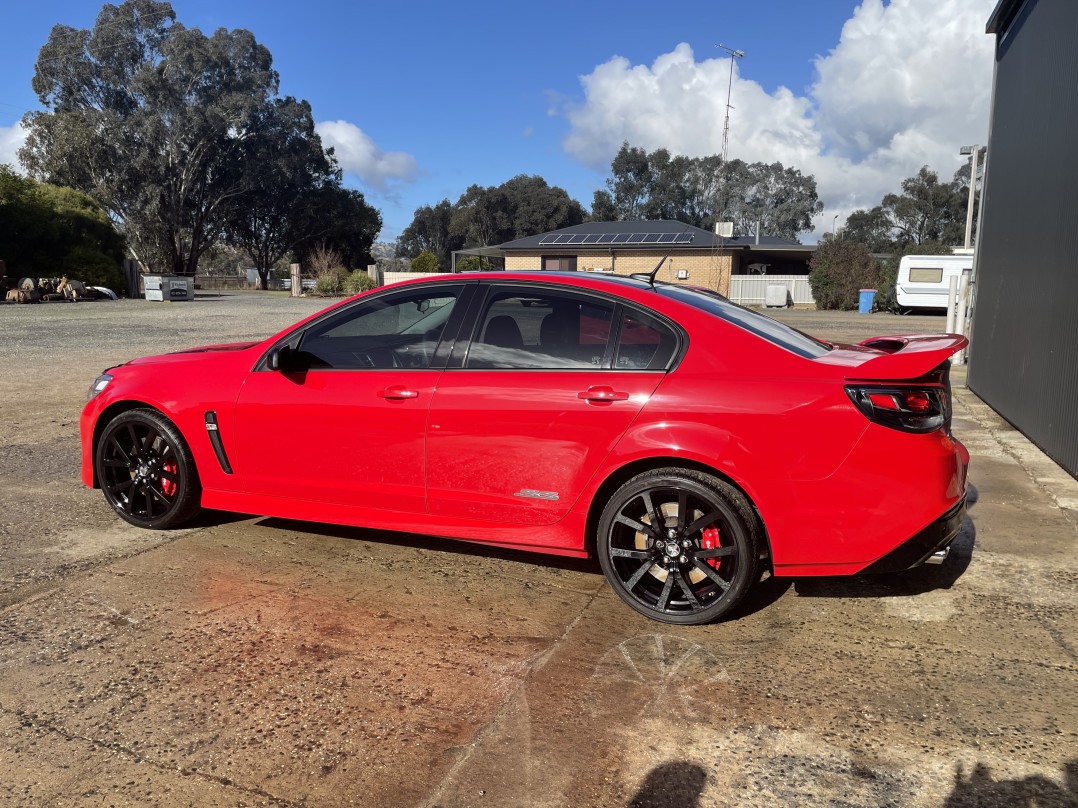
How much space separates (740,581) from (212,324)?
22.2 m

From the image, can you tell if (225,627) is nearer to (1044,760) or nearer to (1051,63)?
(1044,760)

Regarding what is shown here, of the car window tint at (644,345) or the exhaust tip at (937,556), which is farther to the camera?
the car window tint at (644,345)

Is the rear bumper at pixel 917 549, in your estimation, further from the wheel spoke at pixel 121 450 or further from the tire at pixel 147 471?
the wheel spoke at pixel 121 450

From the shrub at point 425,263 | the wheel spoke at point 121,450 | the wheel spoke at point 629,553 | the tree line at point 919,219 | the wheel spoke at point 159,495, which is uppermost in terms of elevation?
the tree line at point 919,219

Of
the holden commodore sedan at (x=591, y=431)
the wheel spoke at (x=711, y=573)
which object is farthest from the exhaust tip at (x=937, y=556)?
A: the wheel spoke at (x=711, y=573)

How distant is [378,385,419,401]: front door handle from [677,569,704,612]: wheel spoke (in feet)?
5.06

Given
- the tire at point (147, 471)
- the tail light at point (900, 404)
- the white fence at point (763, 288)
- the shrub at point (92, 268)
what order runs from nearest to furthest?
the tail light at point (900, 404) < the tire at point (147, 471) < the shrub at point (92, 268) < the white fence at point (763, 288)

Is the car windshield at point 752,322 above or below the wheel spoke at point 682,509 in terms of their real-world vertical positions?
above

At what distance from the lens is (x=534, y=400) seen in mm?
3791

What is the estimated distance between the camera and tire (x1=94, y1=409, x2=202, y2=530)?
473cm

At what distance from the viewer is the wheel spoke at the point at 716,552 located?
11.6 ft

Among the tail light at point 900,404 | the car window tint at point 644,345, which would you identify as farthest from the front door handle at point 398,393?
the tail light at point 900,404

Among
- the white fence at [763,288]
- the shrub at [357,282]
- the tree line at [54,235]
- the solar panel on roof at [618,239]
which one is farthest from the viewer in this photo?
the white fence at [763,288]

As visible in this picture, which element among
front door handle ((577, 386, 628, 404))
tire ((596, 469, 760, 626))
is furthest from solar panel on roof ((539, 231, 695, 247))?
tire ((596, 469, 760, 626))
